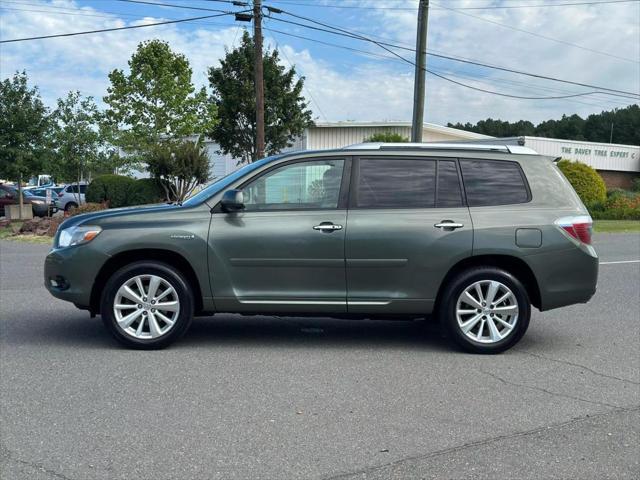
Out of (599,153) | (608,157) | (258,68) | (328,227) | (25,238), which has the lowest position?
(25,238)

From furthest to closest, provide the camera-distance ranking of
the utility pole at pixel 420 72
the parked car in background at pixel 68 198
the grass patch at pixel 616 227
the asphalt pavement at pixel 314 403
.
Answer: the parked car in background at pixel 68 198, the grass patch at pixel 616 227, the utility pole at pixel 420 72, the asphalt pavement at pixel 314 403

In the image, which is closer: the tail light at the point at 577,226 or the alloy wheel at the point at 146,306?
the alloy wheel at the point at 146,306

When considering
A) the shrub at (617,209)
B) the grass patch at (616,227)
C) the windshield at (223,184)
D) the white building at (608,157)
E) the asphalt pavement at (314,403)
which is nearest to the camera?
the asphalt pavement at (314,403)

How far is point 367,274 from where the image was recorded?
5.87 metres

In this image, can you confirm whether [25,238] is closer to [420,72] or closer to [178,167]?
[178,167]

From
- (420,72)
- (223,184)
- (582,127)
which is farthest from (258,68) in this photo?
(582,127)

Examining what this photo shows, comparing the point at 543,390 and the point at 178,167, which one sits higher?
the point at 178,167

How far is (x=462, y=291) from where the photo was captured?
19.4ft

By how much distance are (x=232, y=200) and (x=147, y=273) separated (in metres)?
1.03

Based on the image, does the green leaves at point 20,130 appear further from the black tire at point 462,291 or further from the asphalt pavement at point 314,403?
the black tire at point 462,291

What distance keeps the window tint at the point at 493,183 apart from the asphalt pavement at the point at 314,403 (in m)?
1.44

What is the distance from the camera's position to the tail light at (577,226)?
598cm

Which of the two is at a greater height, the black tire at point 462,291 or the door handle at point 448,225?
the door handle at point 448,225

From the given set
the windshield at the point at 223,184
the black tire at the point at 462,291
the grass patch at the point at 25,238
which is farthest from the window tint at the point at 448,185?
the grass patch at the point at 25,238
